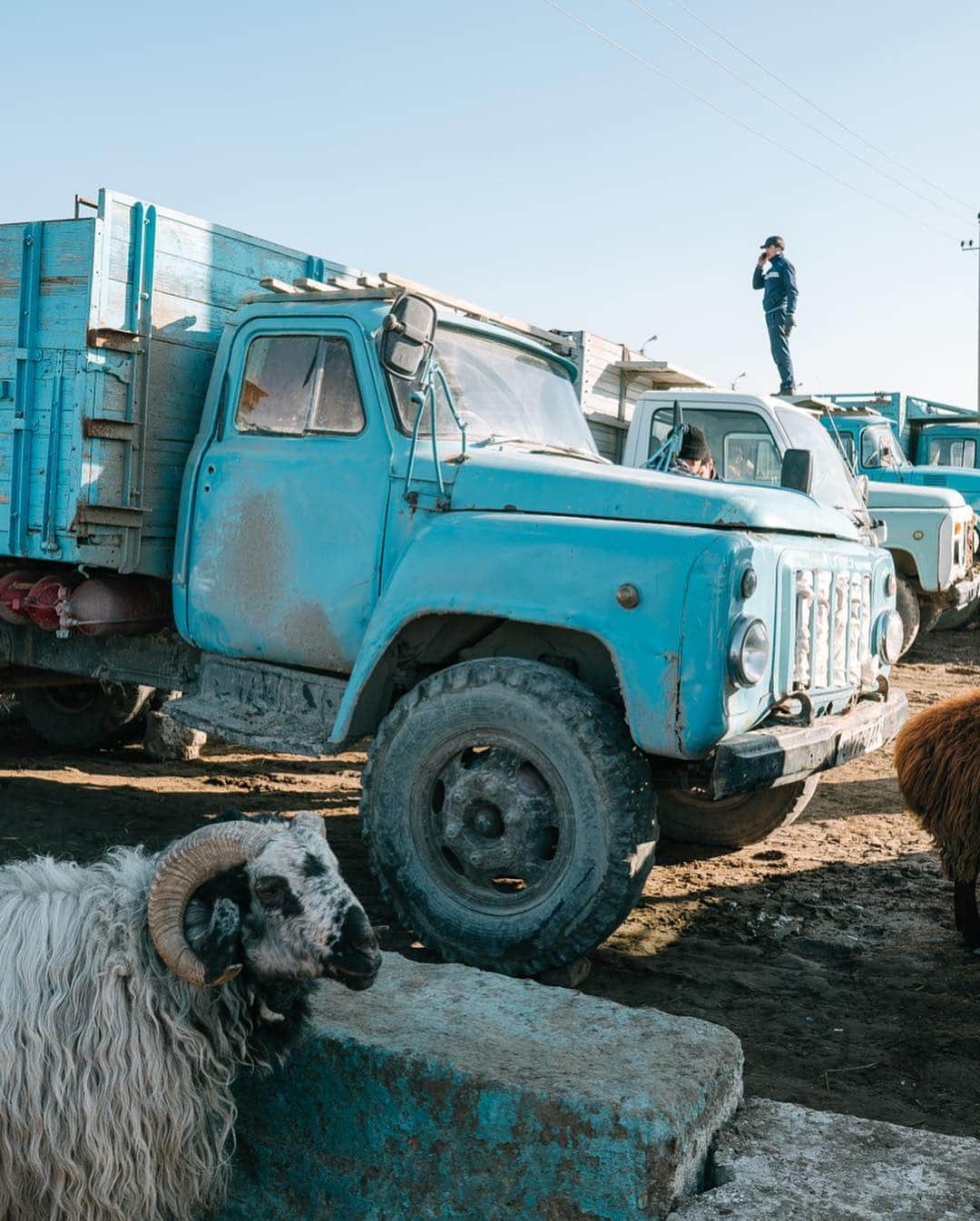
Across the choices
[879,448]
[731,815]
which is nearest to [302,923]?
[731,815]

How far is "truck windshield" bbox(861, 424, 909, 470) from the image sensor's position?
45.2ft

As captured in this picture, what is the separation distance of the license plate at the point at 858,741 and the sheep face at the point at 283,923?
2549 mm

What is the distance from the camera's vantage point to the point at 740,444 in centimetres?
→ 920

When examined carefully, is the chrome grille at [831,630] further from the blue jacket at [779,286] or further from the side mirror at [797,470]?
the blue jacket at [779,286]

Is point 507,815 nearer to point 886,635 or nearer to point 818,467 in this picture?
point 886,635

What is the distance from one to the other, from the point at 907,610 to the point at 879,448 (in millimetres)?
2295

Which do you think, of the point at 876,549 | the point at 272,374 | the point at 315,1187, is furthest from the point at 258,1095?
the point at 876,549

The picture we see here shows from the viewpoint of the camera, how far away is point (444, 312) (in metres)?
5.52

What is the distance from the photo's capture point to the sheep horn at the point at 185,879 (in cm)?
274

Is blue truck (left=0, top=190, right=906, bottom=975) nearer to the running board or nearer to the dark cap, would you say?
the running board

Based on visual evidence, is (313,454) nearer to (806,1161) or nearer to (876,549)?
(876,549)

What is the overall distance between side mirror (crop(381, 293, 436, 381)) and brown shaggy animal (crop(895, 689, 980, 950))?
2.74 meters

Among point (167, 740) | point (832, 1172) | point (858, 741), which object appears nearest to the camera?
point (832, 1172)

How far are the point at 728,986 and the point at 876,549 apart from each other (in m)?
2.25
